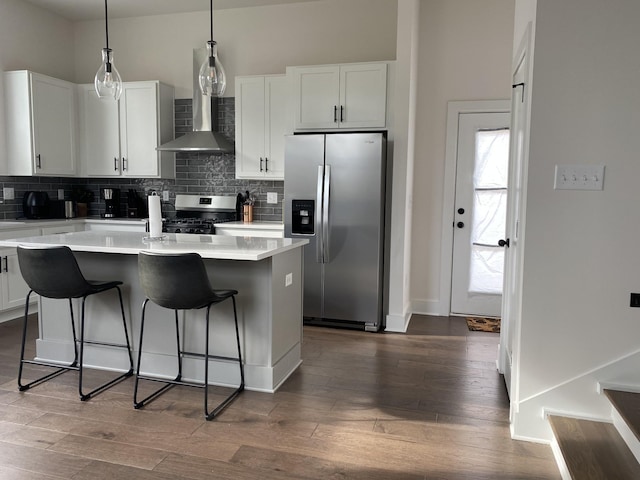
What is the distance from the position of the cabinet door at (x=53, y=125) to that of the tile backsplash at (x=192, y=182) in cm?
36

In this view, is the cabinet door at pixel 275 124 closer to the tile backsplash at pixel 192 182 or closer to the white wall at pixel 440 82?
the tile backsplash at pixel 192 182

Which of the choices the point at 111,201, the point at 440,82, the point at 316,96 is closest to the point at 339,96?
the point at 316,96

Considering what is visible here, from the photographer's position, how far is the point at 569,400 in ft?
8.20

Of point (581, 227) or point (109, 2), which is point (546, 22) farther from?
point (109, 2)

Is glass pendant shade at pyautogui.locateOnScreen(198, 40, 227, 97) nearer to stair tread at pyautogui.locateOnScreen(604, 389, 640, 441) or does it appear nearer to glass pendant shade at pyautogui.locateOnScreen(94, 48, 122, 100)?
glass pendant shade at pyautogui.locateOnScreen(94, 48, 122, 100)

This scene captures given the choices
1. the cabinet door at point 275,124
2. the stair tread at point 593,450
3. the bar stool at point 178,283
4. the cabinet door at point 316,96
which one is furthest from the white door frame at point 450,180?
the bar stool at point 178,283

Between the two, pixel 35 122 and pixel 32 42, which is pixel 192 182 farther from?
pixel 32 42

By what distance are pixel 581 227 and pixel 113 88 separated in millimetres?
2710

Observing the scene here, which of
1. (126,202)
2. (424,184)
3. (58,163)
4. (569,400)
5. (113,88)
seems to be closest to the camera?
(569,400)

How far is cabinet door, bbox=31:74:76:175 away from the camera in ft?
16.9

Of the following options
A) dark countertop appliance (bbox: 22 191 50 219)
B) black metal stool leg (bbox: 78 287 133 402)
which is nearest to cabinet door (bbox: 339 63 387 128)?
black metal stool leg (bbox: 78 287 133 402)

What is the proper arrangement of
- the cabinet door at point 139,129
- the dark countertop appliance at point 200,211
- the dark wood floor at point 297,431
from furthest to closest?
the cabinet door at point 139,129, the dark countertop appliance at point 200,211, the dark wood floor at point 297,431

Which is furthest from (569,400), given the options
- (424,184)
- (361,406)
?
(424,184)

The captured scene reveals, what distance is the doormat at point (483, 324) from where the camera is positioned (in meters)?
4.61
